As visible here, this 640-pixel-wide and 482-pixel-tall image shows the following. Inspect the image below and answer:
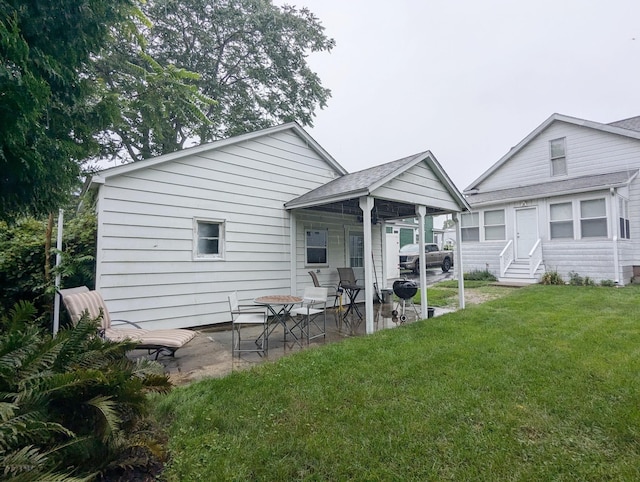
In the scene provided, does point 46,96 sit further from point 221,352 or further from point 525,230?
point 525,230

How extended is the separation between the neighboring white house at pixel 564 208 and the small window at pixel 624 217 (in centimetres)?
3

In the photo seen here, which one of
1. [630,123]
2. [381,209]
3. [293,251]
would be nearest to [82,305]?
[293,251]

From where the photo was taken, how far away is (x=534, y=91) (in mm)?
14156

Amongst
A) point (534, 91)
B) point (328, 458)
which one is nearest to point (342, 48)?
point (534, 91)

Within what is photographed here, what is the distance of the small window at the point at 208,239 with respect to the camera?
20.7 feet

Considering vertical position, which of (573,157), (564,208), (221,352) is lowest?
(221,352)

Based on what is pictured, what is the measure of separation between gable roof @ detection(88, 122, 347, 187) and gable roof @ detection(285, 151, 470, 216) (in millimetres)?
1678

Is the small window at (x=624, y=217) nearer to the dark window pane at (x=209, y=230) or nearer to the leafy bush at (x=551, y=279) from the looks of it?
the leafy bush at (x=551, y=279)

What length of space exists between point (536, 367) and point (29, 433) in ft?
15.0

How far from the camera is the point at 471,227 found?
13750 mm

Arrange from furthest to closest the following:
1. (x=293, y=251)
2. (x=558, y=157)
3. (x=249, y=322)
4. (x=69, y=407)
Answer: (x=558, y=157), (x=293, y=251), (x=249, y=322), (x=69, y=407)

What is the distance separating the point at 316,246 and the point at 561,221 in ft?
31.0

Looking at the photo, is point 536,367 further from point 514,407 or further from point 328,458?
point 328,458

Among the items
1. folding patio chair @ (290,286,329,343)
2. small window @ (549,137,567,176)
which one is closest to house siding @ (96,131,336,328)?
folding patio chair @ (290,286,329,343)
